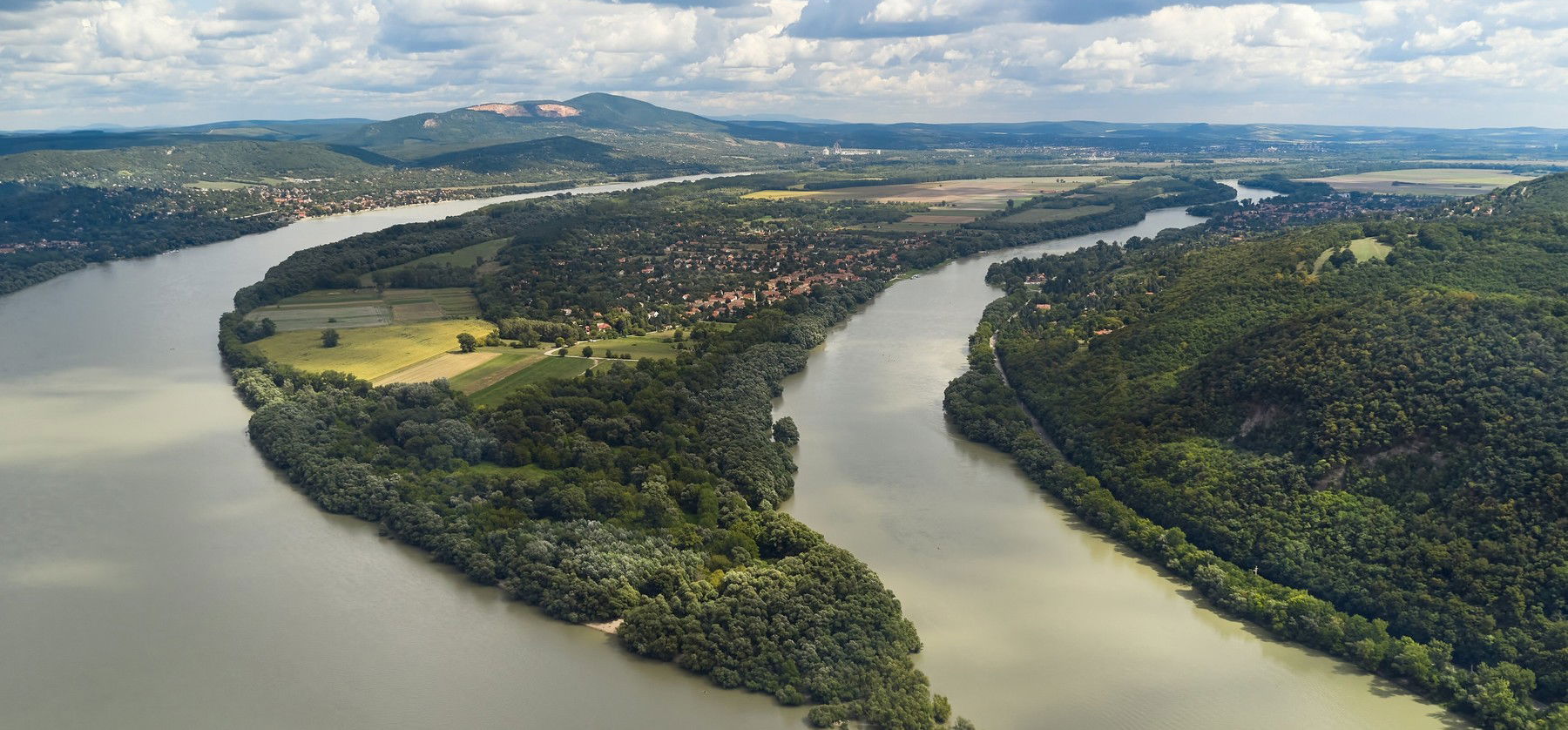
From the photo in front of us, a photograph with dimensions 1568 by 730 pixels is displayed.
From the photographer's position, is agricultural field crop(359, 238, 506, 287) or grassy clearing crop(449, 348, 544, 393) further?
agricultural field crop(359, 238, 506, 287)

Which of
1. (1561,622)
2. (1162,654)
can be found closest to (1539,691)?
(1561,622)

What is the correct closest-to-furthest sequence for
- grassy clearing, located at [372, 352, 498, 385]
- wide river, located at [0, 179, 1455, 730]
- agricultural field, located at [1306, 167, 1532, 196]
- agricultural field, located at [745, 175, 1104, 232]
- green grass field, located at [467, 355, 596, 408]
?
wide river, located at [0, 179, 1455, 730] → green grass field, located at [467, 355, 596, 408] → grassy clearing, located at [372, 352, 498, 385] → agricultural field, located at [745, 175, 1104, 232] → agricultural field, located at [1306, 167, 1532, 196]

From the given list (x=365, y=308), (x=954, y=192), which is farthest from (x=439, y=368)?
(x=954, y=192)

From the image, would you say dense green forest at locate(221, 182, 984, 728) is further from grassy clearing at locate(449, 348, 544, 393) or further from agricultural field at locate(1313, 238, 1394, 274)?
agricultural field at locate(1313, 238, 1394, 274)

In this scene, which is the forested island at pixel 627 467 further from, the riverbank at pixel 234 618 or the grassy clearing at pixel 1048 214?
the grassy clearing at pixel 1048 214

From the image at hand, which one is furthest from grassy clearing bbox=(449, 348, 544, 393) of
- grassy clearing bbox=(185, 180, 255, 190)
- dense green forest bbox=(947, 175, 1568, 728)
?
grassy clearing bbox=(185, 180, 255, 190)

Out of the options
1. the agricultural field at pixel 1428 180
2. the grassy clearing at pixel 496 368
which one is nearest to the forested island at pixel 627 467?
the grassy clearing at pixel 496 368

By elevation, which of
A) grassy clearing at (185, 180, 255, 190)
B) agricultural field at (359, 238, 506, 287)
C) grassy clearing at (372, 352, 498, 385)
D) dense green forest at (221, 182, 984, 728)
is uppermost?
grassy clearing at (185, 180, 255, 190)
